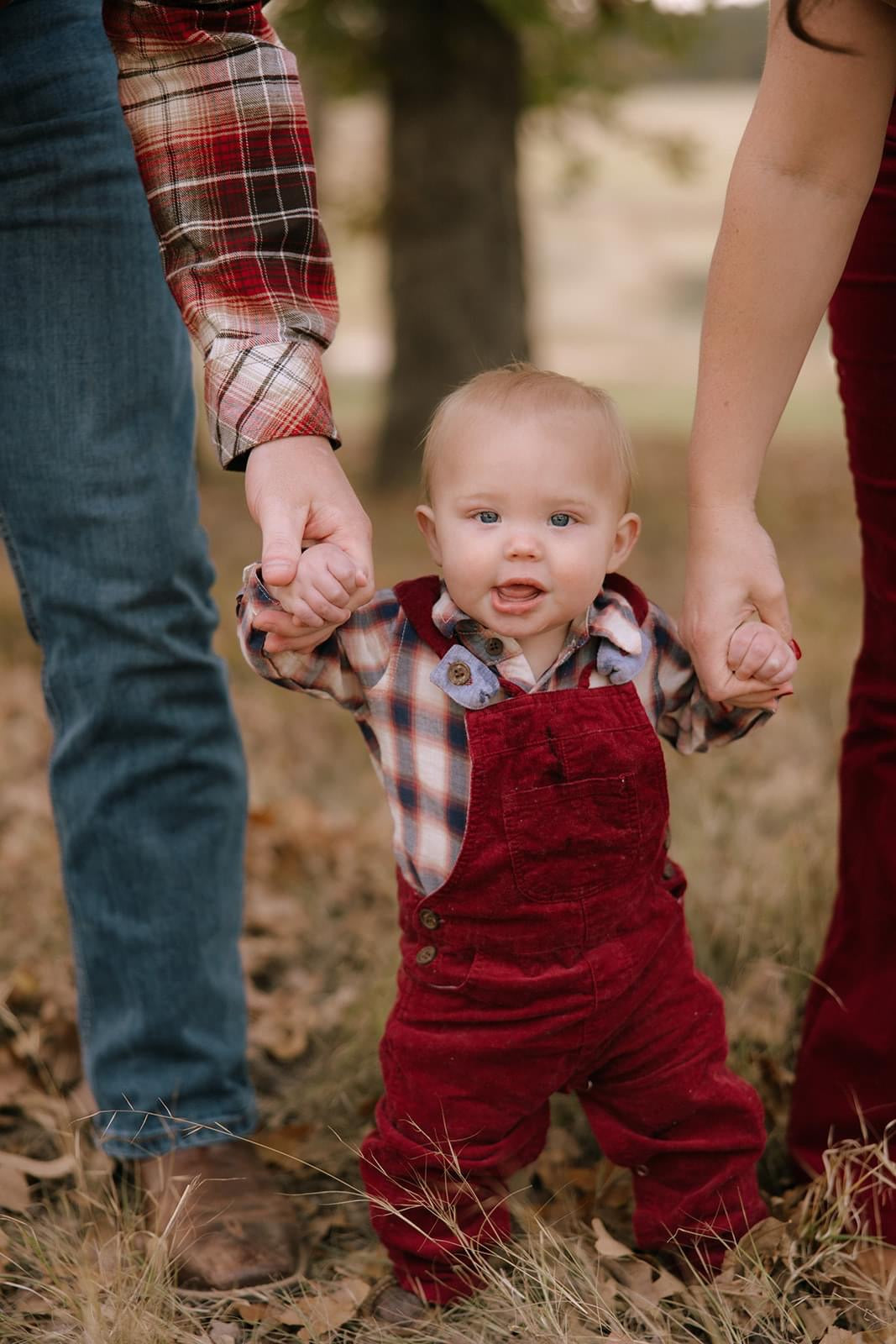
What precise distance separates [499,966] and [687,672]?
19.5 inches

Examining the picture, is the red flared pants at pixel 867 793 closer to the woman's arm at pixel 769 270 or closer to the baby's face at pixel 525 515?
the woman's arm at pixel 769 270

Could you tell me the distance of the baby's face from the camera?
182cm

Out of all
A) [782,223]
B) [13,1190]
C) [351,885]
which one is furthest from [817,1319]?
[351,885]

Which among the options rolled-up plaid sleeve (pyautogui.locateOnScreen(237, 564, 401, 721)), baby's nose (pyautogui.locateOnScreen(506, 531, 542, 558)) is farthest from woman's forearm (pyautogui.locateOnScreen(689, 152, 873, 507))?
rolled-up plaid sleeve (pyautogui.locateOnScreen(237, 564, 401, 721))

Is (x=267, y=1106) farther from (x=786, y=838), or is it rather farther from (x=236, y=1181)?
(x=786, y=838)

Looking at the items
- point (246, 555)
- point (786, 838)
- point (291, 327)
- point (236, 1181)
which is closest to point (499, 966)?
point (236, 1181)

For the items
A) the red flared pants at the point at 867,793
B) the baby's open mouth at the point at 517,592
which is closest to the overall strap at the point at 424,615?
the baby's open mouth at the point at 517,592

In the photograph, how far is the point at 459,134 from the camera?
30.6 feet

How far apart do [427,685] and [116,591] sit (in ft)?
1.75

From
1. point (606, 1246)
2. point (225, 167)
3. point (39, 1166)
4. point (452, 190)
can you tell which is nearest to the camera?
point (225, 167)

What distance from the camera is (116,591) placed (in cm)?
208

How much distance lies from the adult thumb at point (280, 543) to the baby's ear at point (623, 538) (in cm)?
46

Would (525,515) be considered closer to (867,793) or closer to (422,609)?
(422,609)

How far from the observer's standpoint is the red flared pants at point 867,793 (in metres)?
1.95
